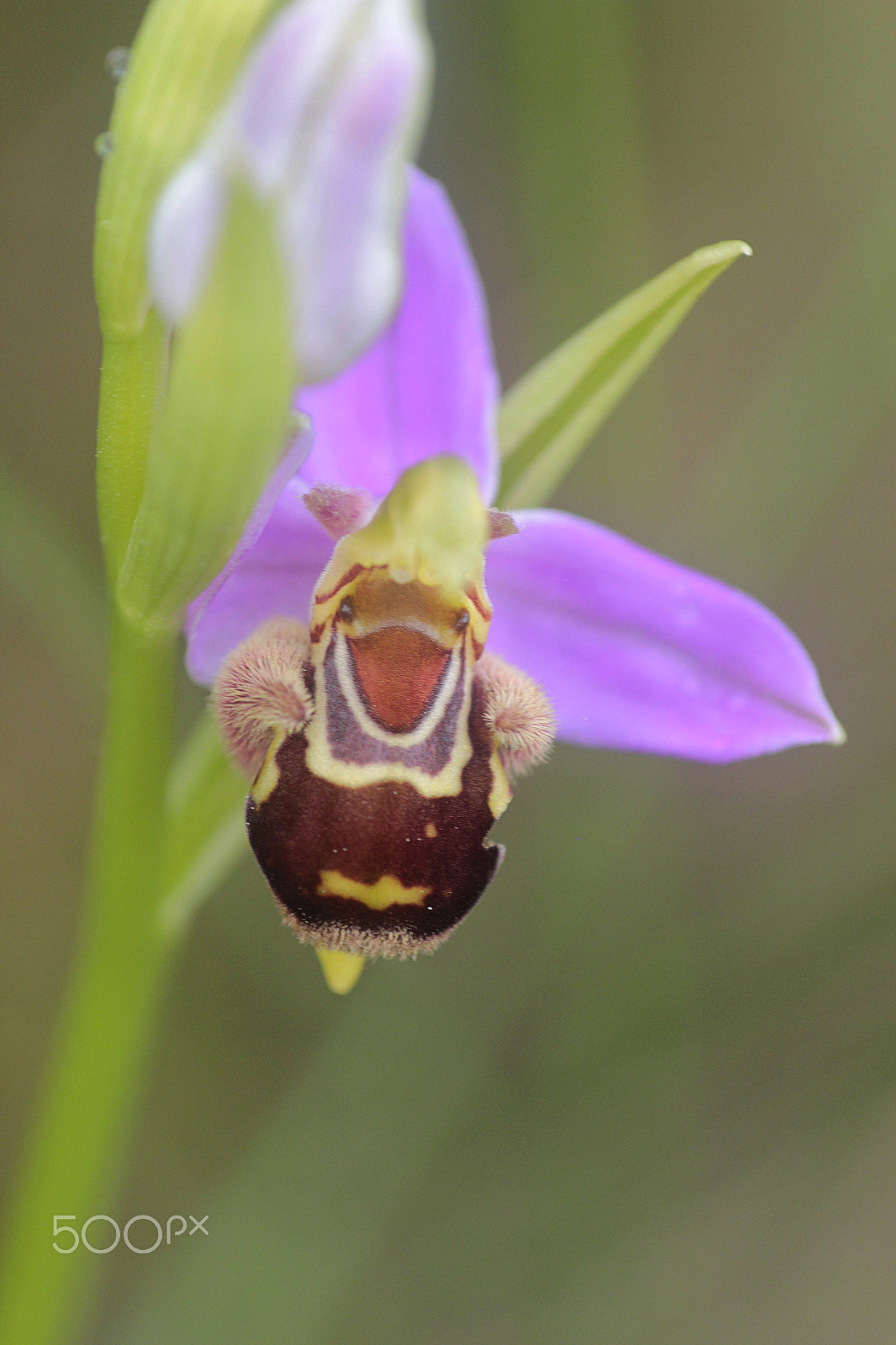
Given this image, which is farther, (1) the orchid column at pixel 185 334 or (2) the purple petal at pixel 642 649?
(2) the purple petal at pixel 642 649

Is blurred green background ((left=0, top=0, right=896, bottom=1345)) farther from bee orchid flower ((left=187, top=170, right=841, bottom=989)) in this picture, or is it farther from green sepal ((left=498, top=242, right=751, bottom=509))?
green sepal ((left=498, top=242, right=751, bottom=509))

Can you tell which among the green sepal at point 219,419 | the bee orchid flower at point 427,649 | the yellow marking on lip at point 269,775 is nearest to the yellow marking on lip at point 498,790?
the bee orchid flower at point 427,649

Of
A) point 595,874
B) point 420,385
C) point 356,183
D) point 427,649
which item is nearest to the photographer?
point 356,183

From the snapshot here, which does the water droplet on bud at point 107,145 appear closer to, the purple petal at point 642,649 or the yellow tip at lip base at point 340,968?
the purple petal at point 642,649

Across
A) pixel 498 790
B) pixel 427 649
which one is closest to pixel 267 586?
pixel 427 649

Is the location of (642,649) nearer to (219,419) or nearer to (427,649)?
(427,649)

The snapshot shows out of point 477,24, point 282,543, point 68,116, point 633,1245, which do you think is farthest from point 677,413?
point 282,543
